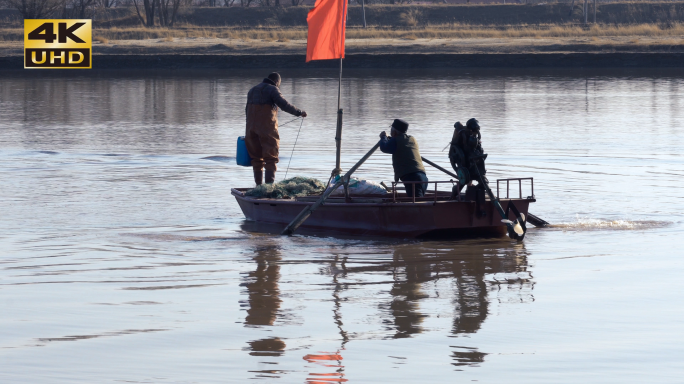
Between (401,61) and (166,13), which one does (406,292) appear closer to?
(401,61)

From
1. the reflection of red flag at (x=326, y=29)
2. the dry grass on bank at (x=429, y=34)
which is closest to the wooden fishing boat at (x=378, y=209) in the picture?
the reflection of red flag at (x=326, y=29)

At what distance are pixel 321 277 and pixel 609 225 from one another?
157 inches

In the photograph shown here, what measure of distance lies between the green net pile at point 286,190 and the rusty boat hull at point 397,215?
321 millimetres

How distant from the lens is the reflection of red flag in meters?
11.3

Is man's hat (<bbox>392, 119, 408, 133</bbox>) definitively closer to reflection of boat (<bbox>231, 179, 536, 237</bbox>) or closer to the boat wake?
reflection of boat (<bbox>231, 179, 536, 237</bbox>)

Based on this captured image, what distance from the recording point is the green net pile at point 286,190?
38.8 feet

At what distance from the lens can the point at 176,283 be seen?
334 inches

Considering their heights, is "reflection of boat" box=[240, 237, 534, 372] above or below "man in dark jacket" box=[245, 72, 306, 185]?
below

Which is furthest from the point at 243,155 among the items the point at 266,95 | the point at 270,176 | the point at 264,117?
the point at 266,95

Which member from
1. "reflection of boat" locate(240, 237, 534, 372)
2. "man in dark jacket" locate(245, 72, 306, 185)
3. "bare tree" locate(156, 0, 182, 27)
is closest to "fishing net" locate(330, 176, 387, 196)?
"reflection of boat" locate(240, 237, 534, 372)

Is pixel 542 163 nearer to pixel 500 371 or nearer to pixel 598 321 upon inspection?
pixel 598 321

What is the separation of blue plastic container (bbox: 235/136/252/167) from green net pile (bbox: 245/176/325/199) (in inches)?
28.6

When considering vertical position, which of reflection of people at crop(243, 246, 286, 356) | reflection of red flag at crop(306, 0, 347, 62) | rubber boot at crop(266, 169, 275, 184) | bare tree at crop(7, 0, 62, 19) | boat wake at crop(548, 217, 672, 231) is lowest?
reflection of people at crop(243, 246, 286, 356)

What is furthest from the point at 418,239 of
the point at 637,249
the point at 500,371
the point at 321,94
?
the point at 321,94
